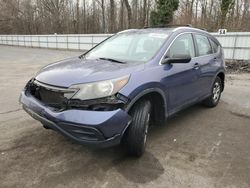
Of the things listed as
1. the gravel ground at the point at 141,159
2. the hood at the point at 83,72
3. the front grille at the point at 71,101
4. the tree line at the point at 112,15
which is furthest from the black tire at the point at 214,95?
the tree line at the point at 112,15

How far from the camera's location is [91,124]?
2719mm

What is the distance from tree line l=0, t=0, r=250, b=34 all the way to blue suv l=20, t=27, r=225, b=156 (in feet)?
38.2

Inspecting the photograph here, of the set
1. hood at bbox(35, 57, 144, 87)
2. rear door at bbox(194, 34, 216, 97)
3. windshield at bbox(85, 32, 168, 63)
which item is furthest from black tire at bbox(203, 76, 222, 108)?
hood at bbox(35, 57, 144, 87)

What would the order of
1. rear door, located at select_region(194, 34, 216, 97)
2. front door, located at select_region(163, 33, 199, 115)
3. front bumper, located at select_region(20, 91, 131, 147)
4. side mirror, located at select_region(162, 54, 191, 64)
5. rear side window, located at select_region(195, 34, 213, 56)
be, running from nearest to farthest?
front bumper, located at select_region(20, 91, 131, 147) → side mirror, located at select_region(162, 54, 191, 64) → front door, located at select_region(163, 33, 199, 115) → rear door, located at select_region(194, 34, 216, 97) → rear side window, located at select_region(195, 34, 213, 56)

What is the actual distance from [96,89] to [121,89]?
29 centimetres

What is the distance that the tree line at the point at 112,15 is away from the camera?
16.5 m

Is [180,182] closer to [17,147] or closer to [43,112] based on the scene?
[43,112]

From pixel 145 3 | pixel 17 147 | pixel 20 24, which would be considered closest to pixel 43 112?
pixel 17 147

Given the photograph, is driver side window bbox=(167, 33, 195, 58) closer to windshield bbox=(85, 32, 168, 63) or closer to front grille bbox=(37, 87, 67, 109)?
windshield bbox=(85, 32, 168, 63)

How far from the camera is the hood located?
9.89 ft

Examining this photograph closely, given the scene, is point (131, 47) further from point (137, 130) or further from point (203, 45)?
point (203, 45)

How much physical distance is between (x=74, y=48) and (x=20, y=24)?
2130 centimetres

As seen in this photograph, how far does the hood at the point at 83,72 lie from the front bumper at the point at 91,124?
0.38 m

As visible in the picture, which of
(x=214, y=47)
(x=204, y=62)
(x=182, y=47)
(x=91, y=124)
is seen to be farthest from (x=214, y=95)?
(x=91, y=124)
